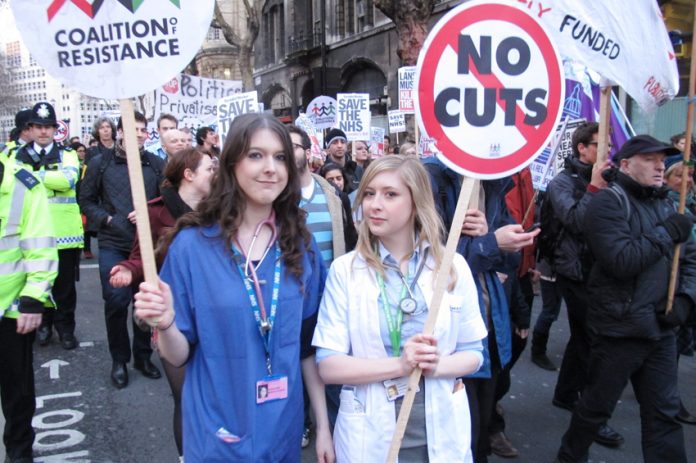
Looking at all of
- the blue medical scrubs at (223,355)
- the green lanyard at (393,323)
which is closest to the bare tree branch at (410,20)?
the green lanyard at (393,323)

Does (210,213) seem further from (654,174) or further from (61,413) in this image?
(61,413)

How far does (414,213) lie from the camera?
238cm

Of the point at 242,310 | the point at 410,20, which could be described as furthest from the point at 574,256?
the point at 410,20

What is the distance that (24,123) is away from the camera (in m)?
5.54

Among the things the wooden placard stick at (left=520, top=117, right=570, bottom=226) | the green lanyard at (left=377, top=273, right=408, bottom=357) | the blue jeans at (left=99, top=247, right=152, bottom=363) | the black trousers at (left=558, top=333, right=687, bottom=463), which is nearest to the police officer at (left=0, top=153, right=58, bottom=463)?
the blue jeans at (left=99, top=247, right=152, bottom=363)

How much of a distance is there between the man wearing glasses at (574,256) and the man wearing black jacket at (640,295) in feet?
2.67

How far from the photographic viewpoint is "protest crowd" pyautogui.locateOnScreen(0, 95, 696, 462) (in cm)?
210

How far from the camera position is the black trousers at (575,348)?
14.7 ft

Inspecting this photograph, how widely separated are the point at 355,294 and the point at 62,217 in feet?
16.5

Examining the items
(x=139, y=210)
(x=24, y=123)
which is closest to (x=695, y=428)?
(x=139, y=210)

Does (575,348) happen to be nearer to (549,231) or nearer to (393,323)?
(549,231)

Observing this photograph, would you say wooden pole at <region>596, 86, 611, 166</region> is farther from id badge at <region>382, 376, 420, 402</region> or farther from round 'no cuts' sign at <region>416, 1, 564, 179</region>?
id badge at <region>382, 376, 420, 402</region>

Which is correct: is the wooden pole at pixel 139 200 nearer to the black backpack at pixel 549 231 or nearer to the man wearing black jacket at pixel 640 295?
the man wearing black jacket at pixel 640 295

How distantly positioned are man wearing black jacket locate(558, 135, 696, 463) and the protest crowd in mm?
11
